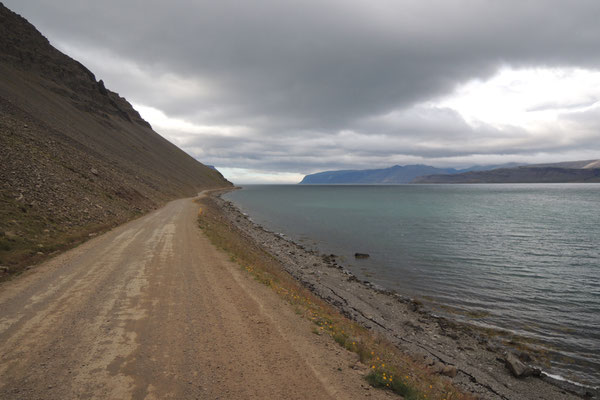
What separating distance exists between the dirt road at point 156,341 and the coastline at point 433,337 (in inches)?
282

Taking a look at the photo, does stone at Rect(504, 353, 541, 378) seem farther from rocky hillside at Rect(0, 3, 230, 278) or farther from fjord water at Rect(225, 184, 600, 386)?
rocky hillside at Rect(0, 3, 230, 278)

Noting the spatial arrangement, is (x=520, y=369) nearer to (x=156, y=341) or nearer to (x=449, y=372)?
(x=449, y=372)

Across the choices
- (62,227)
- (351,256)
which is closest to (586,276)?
(351,256)

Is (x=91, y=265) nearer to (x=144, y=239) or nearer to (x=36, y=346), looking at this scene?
(x=144, y=239)

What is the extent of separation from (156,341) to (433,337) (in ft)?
46.3

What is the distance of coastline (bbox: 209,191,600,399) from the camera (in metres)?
11.6

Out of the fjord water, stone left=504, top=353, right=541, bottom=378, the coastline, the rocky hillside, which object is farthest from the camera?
the rocky hillside

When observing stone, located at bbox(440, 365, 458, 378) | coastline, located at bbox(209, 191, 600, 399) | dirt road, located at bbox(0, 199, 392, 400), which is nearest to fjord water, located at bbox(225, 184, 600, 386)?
coastline, located at bbox(209, 191, 600, 399)

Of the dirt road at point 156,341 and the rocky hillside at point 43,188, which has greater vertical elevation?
the rocky hillside at point 43,188

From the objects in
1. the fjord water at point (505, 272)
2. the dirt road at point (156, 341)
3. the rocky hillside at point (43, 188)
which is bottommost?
the fjord water at point (505, 272)

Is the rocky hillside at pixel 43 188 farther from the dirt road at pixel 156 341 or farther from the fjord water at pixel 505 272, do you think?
the fjord water at pixel 505 272

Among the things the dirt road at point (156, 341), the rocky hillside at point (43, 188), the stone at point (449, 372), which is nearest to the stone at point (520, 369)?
the stone at point (449, 372)

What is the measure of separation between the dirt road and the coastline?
717 centimetres

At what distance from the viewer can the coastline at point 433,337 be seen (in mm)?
11570
